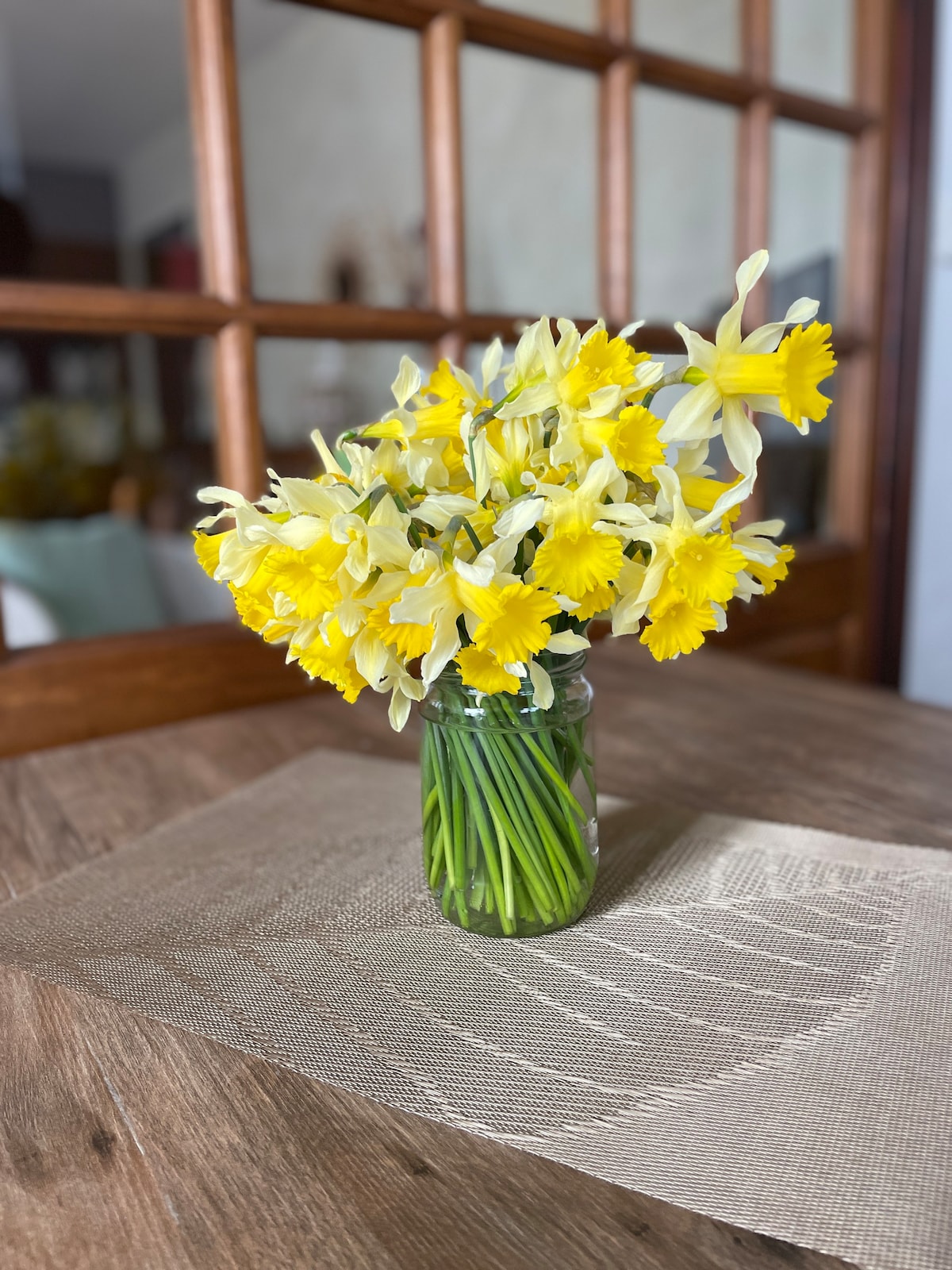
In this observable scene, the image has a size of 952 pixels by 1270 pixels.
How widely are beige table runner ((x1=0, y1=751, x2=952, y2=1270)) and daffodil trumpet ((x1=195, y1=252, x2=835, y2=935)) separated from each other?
0.29ft

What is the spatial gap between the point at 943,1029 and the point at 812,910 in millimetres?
130

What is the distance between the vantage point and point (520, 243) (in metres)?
3.26

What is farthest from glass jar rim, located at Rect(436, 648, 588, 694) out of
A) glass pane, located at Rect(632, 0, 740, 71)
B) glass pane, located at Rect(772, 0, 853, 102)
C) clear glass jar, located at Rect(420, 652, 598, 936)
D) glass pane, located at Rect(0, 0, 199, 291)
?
glass pane, located at Rect(0, 0, 199, 291)

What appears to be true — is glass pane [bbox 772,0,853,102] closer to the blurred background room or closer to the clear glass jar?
the blurred background room

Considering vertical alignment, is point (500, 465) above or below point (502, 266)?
below

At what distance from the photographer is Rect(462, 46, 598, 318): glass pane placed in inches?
115

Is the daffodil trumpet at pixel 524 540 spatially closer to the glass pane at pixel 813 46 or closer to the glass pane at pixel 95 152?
the glass pane at pixel 813 46

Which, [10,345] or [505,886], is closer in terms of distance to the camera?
[505,886]

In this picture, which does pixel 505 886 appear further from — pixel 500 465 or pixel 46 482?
pixel 46 482

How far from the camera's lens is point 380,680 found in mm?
533

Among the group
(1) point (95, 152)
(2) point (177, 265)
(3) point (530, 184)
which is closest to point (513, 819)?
(3) point (530, 184)

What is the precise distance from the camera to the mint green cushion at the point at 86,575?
2.10m

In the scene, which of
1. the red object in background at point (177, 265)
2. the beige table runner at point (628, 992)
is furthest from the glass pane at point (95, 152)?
the beige table runner at point (628, 992)

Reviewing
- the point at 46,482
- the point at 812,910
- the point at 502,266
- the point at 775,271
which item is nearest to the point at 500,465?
the point at 812,910
